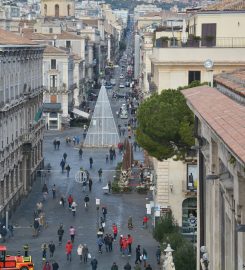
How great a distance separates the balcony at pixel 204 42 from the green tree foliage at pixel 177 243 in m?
10.4

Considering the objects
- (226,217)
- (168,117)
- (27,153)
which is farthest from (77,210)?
(226,217)

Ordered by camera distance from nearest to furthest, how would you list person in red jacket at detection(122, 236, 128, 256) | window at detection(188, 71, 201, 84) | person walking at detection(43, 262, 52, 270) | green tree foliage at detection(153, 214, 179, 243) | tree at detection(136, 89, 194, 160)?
person walking at detection(43, 262, 52, 270) < green tree foliage at detection(153, 214, 179, 243) < tree at detection(136, 89, 194, 160) < person in red jacket at detection(122, 236, 128, 256) < window at detection(188, 71, 201, 84)

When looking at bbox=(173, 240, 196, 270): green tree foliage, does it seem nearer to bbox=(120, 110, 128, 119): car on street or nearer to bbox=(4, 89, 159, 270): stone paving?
bbox=(4, 89, 159, 270): stone paving

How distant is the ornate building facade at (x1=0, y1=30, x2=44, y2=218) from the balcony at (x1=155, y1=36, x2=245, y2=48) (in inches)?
309

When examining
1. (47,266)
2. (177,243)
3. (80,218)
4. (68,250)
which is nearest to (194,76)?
(80,218)

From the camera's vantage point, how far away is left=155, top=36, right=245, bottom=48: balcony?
47281mm

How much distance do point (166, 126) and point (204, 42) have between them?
965 cm

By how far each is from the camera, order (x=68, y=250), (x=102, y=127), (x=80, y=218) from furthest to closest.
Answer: (x=102, y=127)
(x=80, y=218)
(x=68, y=250)

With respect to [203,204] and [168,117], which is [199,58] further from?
[203,204]

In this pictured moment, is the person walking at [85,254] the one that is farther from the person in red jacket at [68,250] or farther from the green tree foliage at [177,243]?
the green tree foliage at [177,243]

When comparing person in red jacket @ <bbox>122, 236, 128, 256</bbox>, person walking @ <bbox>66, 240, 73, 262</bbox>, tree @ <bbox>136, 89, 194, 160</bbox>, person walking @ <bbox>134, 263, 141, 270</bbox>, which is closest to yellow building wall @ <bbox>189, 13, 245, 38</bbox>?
tree @ <bbox>136, 89, 194, 160</bbox>

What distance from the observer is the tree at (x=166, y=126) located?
3872 cm

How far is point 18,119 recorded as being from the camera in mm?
55188

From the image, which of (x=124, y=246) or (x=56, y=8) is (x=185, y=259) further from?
(x=56, y=8)
